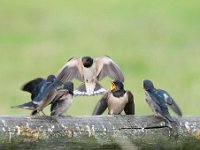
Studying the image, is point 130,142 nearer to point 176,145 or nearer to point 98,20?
point 176,145

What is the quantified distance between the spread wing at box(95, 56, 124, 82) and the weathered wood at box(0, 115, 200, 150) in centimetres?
300

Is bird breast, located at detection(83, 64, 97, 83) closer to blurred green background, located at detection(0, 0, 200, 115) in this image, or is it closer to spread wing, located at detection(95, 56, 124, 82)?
spread wing, located at detection(95, 56, 124, 82)

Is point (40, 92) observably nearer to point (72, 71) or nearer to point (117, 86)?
point (117, 86)

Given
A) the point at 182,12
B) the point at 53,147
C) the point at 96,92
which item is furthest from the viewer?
the point at 182,12

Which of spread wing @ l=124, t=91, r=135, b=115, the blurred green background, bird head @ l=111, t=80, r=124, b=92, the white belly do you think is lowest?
the blurred green background

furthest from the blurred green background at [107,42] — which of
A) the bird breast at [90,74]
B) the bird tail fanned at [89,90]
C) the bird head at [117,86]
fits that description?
the bird head at [117,86]

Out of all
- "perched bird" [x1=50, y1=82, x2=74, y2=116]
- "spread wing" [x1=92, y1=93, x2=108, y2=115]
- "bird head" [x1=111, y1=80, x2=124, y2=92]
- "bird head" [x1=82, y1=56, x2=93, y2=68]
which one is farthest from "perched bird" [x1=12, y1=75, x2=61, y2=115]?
"bird head" [x1=82, y1=56, x2=93, y2=68]

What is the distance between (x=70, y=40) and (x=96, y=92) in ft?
Answer: 42.8

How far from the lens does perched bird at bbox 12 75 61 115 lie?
5.71m

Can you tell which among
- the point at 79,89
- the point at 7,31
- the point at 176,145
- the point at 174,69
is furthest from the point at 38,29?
the point at 176,145

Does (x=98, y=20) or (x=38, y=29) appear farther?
(x=98, y=20)

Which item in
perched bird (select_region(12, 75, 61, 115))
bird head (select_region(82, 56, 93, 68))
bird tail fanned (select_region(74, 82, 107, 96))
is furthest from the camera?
bird head (select_region(82, 56, 93, 68))

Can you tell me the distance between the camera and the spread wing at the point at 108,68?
28.3ft

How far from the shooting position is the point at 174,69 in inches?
680
